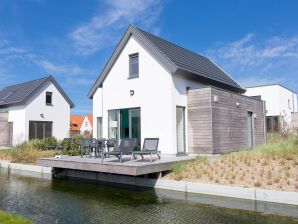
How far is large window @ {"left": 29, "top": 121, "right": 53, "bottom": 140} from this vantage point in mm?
25141

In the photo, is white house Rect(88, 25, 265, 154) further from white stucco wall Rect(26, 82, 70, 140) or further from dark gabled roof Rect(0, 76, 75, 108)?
white stucco wall Rect(26, 82, 70, 140)

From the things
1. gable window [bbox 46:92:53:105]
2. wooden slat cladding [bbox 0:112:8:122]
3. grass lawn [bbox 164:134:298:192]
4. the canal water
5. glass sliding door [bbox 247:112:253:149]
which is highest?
gable window [bbox 46:92:53:105]

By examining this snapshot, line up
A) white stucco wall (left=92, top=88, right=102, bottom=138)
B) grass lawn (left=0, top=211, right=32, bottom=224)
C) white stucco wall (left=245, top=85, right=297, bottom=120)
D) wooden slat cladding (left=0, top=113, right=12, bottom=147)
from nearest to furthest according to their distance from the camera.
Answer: grass lawn (left=0, top=211, right=32, bottom=224), white stucco wall (left=92, top=88, right=102, bottom=138), wooden slat cladding (left=0, top=113, right=12, bottom=147), white stucco wall (left=245, top=85, right=297, bottom=120)

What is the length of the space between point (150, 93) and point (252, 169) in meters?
6.26

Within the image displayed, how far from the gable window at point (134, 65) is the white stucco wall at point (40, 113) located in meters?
12.8

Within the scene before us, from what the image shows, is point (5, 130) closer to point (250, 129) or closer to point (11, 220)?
point (250, 129)

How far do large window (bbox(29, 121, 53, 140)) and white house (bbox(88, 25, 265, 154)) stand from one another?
10468 mm

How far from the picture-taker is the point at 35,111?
25.5m

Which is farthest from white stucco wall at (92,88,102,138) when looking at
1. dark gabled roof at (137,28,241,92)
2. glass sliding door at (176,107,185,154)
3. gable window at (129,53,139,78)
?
glass sliding door at (176,107,185,154)

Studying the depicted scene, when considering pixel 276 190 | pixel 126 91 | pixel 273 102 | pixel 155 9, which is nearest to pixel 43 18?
pixel 126 91

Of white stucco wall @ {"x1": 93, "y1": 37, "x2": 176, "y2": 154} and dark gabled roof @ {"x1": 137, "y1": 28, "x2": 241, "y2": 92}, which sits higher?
dark gabled roof @ {"x1": 137, "y1": 28, "x2": 241, "y2": 92}

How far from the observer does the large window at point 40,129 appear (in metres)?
25.1

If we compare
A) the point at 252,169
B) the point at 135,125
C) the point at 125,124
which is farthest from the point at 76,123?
the point at 252,169

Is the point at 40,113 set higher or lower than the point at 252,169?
higher
